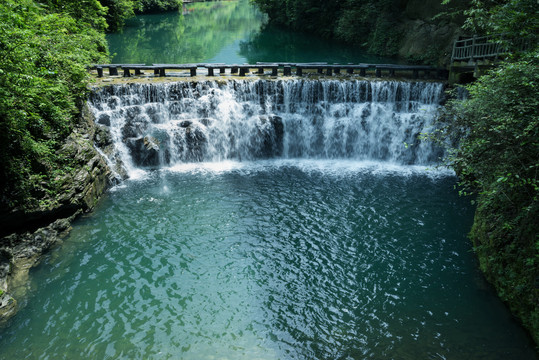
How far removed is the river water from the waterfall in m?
0.07

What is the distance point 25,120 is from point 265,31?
141 ft

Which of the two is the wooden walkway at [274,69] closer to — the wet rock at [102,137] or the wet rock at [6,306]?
the wet rock at [102,137]

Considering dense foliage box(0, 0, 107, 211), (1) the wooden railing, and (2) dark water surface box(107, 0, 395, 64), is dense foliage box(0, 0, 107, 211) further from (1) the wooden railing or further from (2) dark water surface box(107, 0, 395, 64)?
(1) the wooden railing

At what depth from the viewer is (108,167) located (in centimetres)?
1623

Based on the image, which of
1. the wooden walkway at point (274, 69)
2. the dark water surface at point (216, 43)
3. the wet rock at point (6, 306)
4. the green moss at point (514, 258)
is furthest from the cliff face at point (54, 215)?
the dark water surface at point (216, 43)

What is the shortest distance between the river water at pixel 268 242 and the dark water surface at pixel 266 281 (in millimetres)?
44

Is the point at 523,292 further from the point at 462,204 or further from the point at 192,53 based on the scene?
the point at 192,53

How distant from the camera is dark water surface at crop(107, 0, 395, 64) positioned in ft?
107

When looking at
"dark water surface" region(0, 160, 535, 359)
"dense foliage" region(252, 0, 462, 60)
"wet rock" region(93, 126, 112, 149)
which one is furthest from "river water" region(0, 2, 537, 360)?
"dense foliage" region(252, 0, 462, 60)

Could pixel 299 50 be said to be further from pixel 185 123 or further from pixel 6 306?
pixel 6 306

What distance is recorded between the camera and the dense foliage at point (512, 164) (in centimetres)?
841

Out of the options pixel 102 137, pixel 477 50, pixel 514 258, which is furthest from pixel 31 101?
pixel 477 50

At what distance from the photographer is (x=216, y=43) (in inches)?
1622

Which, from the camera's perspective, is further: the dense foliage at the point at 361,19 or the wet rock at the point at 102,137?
the dense foliage at the point at 361,19
